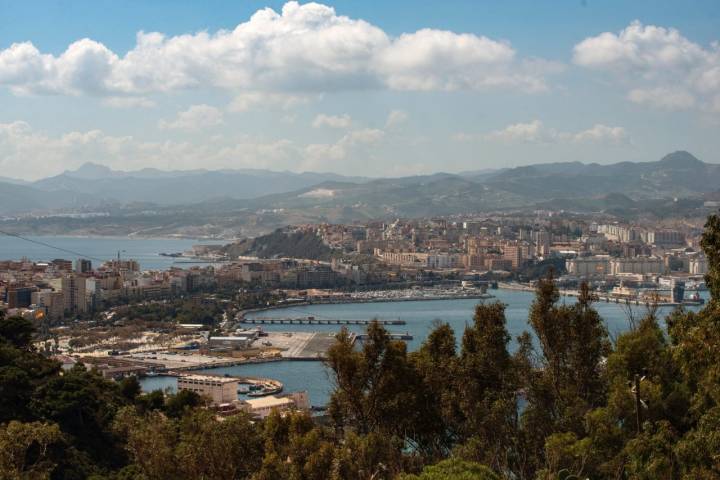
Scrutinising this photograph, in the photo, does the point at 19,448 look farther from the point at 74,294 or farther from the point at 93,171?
the point at 93,171

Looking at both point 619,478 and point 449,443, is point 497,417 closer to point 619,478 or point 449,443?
point 449,443

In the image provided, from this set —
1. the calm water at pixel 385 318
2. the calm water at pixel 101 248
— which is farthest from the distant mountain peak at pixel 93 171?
the calm water at pixel 385 318

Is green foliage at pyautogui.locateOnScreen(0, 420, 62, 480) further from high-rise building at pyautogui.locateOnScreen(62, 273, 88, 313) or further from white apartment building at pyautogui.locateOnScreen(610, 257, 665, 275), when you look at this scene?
white apartment building at pyautogui.locateOnScreen(610, 257, 665, 275)

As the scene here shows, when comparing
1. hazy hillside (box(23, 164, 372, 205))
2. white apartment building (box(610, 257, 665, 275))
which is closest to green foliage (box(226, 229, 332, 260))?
white apartment building (box(610, 257, 665, 275))

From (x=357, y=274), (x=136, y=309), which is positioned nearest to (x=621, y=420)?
(x=136, y=309)

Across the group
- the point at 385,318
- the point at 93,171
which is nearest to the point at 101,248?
the point at 385,318

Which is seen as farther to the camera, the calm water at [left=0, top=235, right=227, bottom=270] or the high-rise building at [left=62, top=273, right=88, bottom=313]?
the calm water at [left=0, top=235, right=227, bottom=270]

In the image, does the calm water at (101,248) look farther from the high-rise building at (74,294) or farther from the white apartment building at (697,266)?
the white apartment building at (697,266)
